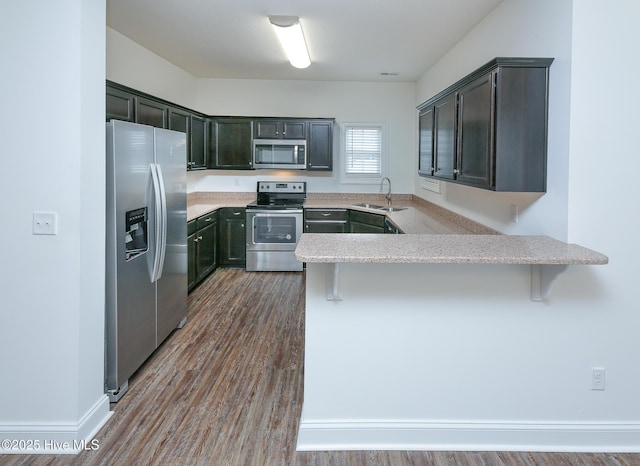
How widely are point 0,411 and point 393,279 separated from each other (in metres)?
2.10

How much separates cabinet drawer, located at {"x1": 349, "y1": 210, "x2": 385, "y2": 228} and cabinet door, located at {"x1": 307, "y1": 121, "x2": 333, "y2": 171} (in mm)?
801

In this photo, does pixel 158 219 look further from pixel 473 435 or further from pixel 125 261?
pixel 473 435

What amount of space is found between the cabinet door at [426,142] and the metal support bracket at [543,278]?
1973mm

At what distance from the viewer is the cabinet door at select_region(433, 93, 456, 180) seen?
3518 mm

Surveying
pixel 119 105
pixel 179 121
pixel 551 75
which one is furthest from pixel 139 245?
pixel 551 75

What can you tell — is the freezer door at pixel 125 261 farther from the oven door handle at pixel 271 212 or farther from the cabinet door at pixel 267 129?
the cabinet door at pixel 267 129

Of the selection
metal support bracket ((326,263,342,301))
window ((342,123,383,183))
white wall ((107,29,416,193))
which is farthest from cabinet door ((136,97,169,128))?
window ((342,123,383,183))

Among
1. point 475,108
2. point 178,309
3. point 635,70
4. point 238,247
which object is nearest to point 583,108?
point 635,70

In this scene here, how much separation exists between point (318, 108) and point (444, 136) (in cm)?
348

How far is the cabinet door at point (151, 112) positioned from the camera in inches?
159

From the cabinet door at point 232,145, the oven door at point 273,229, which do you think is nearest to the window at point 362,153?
the oven door at point 273,229

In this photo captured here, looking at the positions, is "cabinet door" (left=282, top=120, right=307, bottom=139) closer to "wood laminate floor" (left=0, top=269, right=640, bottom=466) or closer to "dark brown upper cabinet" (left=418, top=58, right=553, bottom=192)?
"wood laminate floor" (left=0, top=269, right=640, bottom=466)

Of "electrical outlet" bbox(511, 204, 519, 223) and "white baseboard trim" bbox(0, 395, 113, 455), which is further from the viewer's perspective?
"electrical outlet" bbox(511, 204, 519, 223)

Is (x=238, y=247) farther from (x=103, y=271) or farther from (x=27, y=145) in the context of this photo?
(x=27, y=145)
